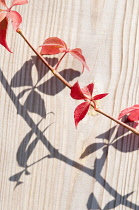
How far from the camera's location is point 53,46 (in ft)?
2.91

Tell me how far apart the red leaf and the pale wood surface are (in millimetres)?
46

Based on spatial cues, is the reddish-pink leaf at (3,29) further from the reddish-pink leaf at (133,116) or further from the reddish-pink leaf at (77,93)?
the reddish-pink leaf at (133,116)

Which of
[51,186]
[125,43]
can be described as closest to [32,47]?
[125,43]

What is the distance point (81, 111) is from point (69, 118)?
0.26 feet

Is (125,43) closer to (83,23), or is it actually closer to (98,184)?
(83,23)

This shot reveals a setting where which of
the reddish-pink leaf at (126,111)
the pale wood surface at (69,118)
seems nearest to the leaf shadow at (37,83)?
the pale wood surface at (69,118)

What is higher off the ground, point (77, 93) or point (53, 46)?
point (53, 46)

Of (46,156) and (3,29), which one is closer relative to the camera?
(3,29)

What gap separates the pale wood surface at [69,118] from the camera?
927 millimetres

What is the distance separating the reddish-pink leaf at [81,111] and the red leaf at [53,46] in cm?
14

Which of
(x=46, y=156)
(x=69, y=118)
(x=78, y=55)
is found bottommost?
(x=46, y=156)

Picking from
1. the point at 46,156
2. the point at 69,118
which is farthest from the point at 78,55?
the point at 46,156

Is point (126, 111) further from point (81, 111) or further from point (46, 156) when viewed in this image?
point (46, 156)

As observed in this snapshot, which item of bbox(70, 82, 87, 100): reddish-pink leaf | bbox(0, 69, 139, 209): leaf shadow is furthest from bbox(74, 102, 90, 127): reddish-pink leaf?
bbox(0, 69, 139, 209): leaf shadow
